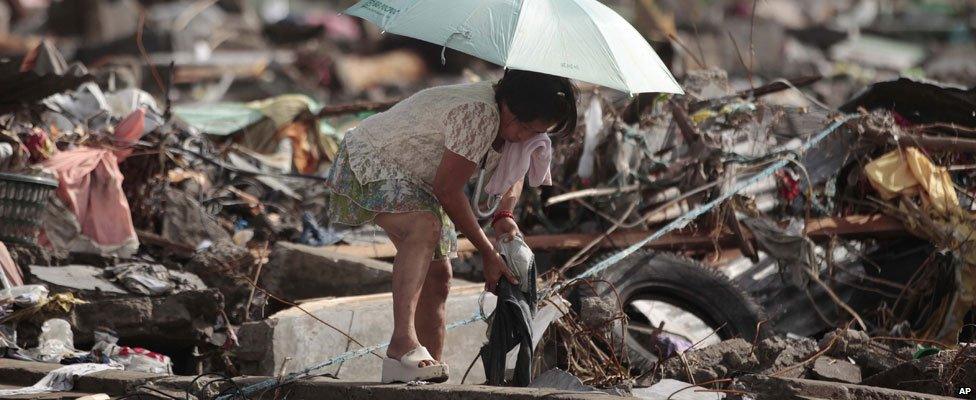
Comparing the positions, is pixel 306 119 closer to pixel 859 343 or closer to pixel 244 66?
pixel 859 343

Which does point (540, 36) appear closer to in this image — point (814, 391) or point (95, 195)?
point (814, 391)

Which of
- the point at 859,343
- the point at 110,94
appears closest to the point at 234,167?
the point at 110,94

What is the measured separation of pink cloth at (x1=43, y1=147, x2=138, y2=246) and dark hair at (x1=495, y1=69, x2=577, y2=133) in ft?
10.6

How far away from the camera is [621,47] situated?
4676mm

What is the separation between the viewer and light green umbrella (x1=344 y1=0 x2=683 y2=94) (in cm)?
445

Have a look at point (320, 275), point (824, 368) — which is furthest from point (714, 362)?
point (320, 275)

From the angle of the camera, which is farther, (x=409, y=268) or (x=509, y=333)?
(x=509, y=333)

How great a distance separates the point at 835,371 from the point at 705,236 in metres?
1.88

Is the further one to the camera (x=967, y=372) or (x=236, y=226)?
(x=236, y=226)

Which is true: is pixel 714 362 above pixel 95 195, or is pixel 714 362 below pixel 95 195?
below

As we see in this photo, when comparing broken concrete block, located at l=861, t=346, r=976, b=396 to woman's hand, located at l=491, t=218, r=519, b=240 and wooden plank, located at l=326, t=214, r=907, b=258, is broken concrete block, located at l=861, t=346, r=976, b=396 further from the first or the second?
wooden plank, located at l=326, t=214, r=907, b=258

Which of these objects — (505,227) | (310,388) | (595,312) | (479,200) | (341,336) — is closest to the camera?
(310,388)

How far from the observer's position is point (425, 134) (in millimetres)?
4629

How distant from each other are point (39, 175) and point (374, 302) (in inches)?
76.0
